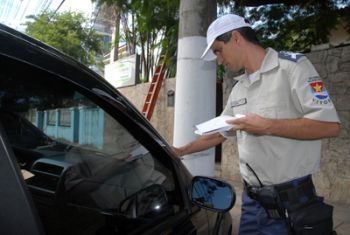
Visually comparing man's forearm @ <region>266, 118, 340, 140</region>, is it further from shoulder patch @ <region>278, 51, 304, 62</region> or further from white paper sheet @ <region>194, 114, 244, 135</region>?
shoulder patch @ <region>278, 51, 304, 62</region>

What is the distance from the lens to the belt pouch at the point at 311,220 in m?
1.83

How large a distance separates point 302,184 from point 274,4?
17.3ft

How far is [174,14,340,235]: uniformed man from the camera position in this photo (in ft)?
5.74

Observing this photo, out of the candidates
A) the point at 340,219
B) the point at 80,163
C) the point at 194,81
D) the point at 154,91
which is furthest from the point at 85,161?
the point at 154,91

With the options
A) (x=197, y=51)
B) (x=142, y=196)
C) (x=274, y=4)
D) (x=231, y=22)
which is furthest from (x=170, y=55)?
(x=142, y=196)

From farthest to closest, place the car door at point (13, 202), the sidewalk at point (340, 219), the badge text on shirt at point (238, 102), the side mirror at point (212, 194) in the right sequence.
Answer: the sidewalk at point (340, 219) → the badge text on shirt at point (238, 102) → the side mirror at point (212, 194) → the car door at point (13, 202)

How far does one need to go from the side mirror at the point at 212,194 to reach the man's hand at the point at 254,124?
0.28 m

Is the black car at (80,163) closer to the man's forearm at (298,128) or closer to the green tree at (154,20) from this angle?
the man's forearm at (298,128)

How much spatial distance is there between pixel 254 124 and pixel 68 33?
55.4 feet

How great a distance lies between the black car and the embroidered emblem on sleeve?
0.57 metres

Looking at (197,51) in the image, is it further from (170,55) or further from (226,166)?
(170,55)

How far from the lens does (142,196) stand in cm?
152

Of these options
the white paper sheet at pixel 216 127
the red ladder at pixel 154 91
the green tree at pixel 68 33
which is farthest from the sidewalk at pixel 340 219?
the green tree at pixel 68 33

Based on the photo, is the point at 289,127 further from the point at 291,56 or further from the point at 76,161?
the point at 76,161
